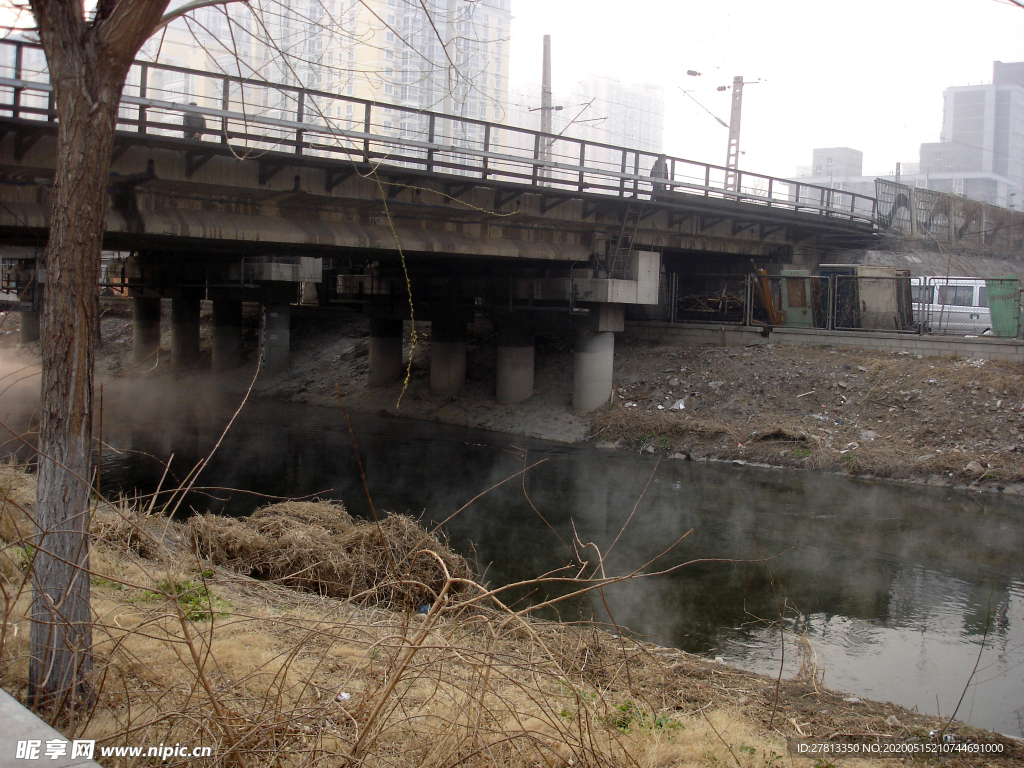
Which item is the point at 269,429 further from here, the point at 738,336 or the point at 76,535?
the point at 76,535

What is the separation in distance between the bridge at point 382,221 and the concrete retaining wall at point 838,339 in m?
2.98

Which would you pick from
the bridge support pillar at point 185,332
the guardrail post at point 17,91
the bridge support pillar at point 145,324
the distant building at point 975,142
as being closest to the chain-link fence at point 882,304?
the guardrail post at point 17,91

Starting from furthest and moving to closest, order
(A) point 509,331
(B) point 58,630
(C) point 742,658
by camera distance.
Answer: (A) point 509,331 < (C) point 742,658 < (B) point 58,630

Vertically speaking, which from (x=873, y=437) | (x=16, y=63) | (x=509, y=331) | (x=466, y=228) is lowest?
(x=873, y=437)

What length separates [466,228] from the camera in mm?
21469

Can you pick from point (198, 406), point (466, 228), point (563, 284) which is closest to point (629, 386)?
point (563, 284)

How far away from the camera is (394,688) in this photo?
390 centimetres

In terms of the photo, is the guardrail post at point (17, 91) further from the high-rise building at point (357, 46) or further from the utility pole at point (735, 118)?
the utility pole at point (735, 118)

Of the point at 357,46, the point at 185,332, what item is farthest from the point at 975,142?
the point at 357,46

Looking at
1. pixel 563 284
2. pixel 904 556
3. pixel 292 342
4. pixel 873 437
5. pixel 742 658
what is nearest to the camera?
pixel 742 658

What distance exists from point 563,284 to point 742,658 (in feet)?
57.2

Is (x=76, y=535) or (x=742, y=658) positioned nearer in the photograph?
(x=76, y=535)

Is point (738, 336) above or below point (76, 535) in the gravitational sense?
above

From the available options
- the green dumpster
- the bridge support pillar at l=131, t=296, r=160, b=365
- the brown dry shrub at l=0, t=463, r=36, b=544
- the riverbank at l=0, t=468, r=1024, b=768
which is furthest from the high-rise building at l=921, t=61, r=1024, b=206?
the brown dry shrub at l=0, t=463, r=36, b=544
